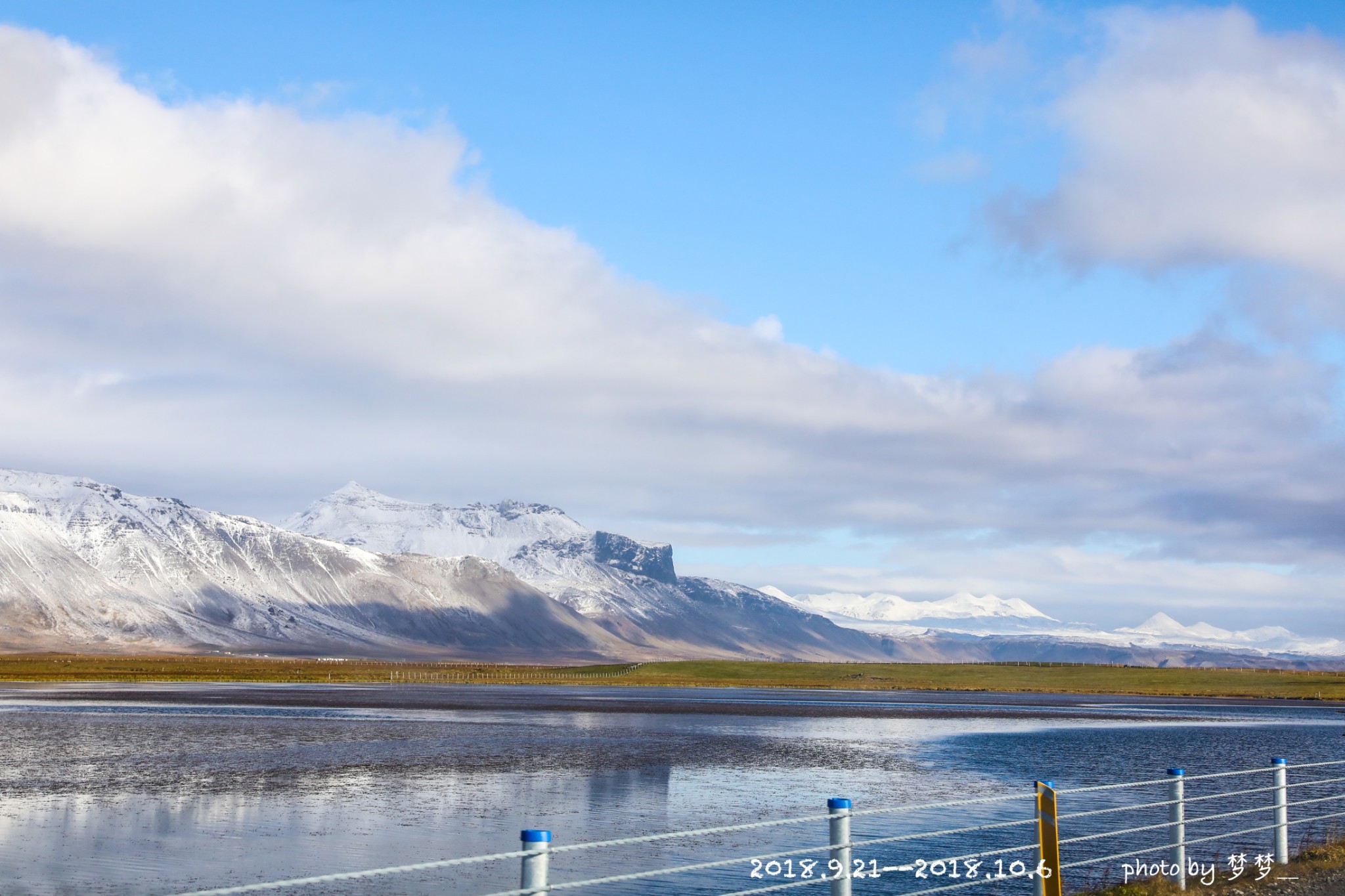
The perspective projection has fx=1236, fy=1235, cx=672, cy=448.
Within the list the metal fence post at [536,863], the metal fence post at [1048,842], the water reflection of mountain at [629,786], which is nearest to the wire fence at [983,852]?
the metal fence post at [1048,842]

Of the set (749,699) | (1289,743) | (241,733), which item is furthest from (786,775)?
(749,699)

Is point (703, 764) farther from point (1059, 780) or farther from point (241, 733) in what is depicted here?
point (241, 733)

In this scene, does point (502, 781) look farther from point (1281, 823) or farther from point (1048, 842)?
point (1048, 842)

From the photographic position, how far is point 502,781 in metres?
47.7

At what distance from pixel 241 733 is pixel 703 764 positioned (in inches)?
1134

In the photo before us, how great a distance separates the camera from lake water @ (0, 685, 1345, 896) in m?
30.1

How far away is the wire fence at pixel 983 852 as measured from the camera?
72.4 feet

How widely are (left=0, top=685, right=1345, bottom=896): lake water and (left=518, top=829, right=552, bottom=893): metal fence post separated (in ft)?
50.5

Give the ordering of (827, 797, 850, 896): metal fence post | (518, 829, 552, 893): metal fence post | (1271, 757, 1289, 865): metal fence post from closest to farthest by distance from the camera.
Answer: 1. (518, 829, 552, 893): metal fence post
2. (827, 797, 850, 896): metal fence post
3. (1271, 757, 1289, 865): metal fence post

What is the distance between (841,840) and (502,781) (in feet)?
112

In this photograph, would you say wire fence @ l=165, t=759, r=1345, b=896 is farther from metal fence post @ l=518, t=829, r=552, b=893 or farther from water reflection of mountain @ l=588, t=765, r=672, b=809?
metal fence post @ l=518, t=829, r=552, b=893

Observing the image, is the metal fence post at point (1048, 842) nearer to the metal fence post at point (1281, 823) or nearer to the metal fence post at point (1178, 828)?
the metal fence post at point (1178, 828)

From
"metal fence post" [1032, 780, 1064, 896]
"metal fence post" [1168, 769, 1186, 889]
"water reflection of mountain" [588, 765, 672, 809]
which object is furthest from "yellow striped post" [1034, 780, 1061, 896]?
"water reflection of mountain" [588, 765, 672, 809]

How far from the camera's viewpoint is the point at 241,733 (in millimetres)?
69438
